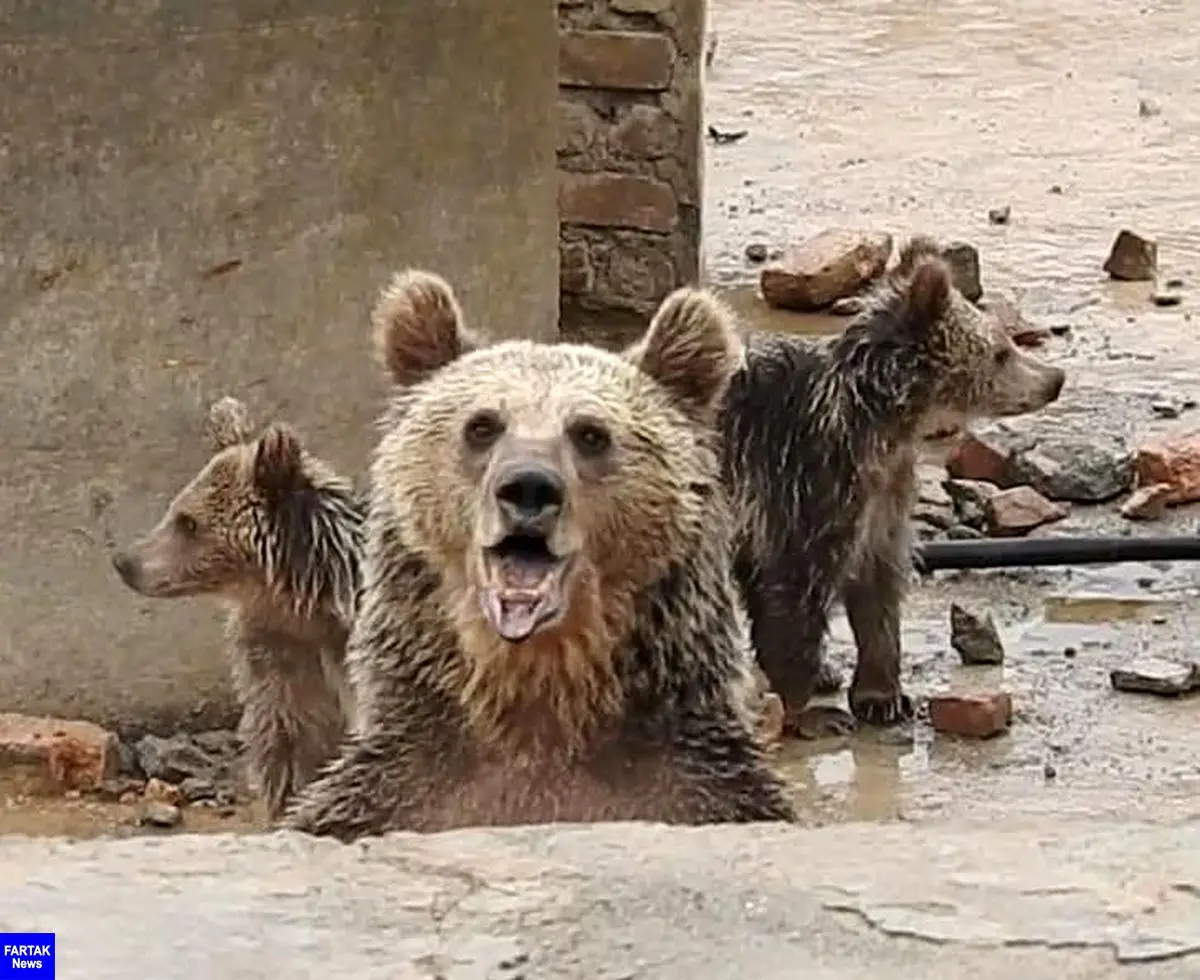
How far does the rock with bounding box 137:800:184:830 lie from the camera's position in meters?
6.50

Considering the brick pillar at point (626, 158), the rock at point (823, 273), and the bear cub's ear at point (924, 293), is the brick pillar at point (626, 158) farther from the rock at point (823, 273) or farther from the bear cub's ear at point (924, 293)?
the bear cub's ear at point (924, 293)

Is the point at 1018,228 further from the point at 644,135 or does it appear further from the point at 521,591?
the point at 521,591

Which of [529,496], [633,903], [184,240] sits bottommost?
[184,240]

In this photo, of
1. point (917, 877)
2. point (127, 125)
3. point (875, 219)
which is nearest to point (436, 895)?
point (917, 877)

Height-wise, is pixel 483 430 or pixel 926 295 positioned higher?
pixel 483 430

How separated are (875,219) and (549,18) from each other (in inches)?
162

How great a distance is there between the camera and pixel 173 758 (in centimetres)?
691

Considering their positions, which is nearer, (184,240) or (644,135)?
(184,240)

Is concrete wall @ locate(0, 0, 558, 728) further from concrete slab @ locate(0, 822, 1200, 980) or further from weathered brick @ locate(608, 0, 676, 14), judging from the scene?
concrete slab @ locate(0, 822, 1200, 980)

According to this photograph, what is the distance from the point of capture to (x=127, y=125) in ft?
21.6

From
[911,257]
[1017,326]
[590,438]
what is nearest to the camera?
[590,438]

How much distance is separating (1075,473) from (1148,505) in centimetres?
26

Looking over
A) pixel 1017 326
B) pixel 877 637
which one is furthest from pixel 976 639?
pixel 1017 326

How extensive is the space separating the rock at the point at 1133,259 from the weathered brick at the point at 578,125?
2357 millimetres
